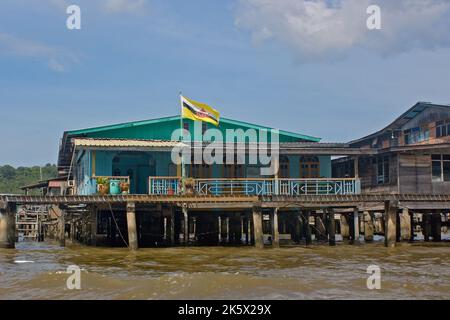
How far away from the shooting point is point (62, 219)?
26.3 meters

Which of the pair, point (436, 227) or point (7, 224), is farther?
point (436, 227)

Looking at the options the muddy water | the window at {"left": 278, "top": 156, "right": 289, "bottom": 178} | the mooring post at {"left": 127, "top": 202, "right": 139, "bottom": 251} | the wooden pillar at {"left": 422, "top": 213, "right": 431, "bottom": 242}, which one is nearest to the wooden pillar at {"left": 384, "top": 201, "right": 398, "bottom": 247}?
the muddy water

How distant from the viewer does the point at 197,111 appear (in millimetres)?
24312

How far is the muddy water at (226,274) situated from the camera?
1241cm

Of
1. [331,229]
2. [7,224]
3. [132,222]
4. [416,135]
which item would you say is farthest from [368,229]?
[7,224]

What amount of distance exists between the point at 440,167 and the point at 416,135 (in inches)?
308

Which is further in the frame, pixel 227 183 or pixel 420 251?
pixel 227 183

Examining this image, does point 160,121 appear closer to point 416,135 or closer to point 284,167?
point 284,167

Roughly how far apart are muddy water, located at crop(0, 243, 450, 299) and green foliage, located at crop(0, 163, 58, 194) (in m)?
68.5

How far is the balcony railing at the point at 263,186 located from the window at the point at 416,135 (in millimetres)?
10088
